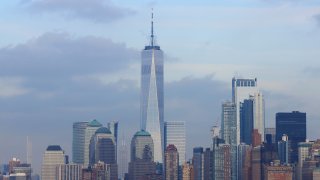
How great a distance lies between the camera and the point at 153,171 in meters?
143

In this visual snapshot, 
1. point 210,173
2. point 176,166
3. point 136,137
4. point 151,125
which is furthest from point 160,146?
point 210,173

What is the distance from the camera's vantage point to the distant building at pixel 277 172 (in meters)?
120

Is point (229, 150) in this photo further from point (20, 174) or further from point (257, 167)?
point (20, 174)

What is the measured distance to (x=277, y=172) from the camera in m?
121

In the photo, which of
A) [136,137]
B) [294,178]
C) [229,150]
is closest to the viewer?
[294,178]

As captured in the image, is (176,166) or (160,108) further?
(160,108)

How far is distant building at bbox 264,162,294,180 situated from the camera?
11952 cm

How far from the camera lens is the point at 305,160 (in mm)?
129750

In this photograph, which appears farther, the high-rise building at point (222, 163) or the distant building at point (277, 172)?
the high-rise building at point (222, 163)

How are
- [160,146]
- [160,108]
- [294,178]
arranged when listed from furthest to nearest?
1. [160,108]
2. [160,146]
3. [294,178]

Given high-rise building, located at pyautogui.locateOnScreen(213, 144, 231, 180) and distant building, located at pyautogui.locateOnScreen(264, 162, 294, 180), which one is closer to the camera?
distant building, located at pyautogui.locateOnScreen(264, 162, 294, 180)

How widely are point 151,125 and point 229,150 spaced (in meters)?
55.8

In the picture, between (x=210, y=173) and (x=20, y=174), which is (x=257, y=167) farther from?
(x=20, y=174)

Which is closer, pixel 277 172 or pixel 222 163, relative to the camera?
pixel 277 172
